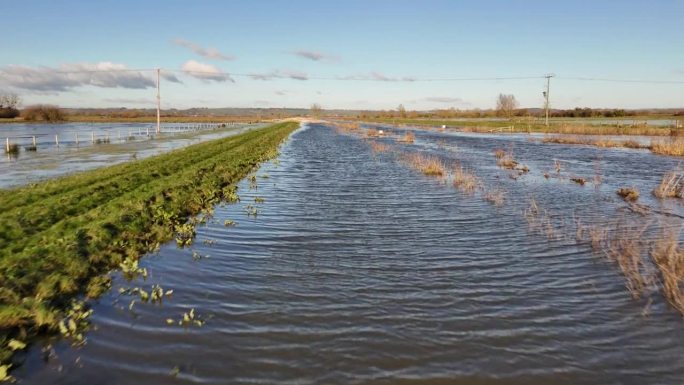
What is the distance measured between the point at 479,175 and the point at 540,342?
62.5ft

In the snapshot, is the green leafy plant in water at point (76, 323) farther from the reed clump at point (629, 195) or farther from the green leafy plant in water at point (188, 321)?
the reed clump at point (629, 195)

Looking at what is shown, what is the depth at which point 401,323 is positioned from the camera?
6398mm

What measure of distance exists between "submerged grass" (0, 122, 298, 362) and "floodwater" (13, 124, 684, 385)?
63cm

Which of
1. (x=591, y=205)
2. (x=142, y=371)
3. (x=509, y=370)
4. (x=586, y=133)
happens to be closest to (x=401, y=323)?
(x=509, y=370)

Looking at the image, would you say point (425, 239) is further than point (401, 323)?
Yes

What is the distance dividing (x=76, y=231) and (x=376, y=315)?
281 inches

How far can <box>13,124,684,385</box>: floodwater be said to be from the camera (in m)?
5.23

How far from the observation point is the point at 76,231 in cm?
1020

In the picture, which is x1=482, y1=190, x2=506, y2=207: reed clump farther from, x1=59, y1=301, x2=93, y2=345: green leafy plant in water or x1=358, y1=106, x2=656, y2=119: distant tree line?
x1=358, y1=106, x2=656, y2=119: distant tree line

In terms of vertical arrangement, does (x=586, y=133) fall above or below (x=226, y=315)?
above

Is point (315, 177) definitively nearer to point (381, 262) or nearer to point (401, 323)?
point (381, 262)

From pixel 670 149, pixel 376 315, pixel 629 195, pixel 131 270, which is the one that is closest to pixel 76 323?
pixel 131 270

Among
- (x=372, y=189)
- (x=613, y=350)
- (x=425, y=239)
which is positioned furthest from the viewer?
(x=372, y=189)

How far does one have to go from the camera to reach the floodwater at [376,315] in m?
5.23
